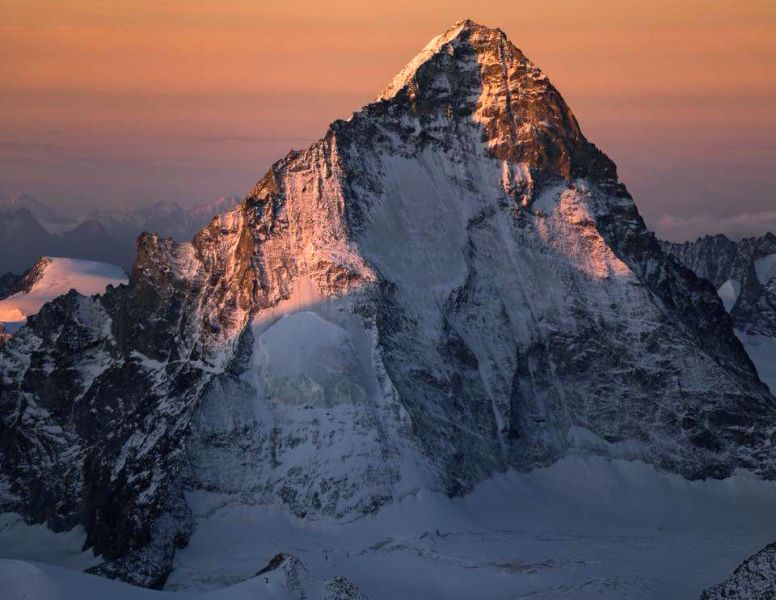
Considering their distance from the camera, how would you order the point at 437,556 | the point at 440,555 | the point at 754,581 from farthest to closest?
the point at 440,555
the point at 437,556
the point at 754,581

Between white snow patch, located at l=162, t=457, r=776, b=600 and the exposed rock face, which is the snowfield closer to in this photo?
white snow patch, located at l=162, t=457, r=776, b=600

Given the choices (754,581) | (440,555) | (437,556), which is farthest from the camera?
(440,555)

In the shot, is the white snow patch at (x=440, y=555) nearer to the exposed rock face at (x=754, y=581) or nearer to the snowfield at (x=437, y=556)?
the snowfield at (x=437, y=556)

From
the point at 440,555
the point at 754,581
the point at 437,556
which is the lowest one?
the point at 437,556

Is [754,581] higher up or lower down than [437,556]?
higher up

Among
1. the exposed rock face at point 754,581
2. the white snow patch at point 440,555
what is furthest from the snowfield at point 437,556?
the exposed rock face at point 754,581

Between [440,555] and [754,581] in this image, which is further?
[440,555]

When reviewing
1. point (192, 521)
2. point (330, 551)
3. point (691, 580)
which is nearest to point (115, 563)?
point (192, 521)

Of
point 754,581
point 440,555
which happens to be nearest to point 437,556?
point 440,555

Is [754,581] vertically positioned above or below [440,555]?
above

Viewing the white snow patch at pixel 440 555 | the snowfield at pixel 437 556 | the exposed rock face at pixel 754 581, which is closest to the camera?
the exposed rock face at pixel 754 581

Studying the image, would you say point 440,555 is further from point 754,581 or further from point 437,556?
point 754,581
